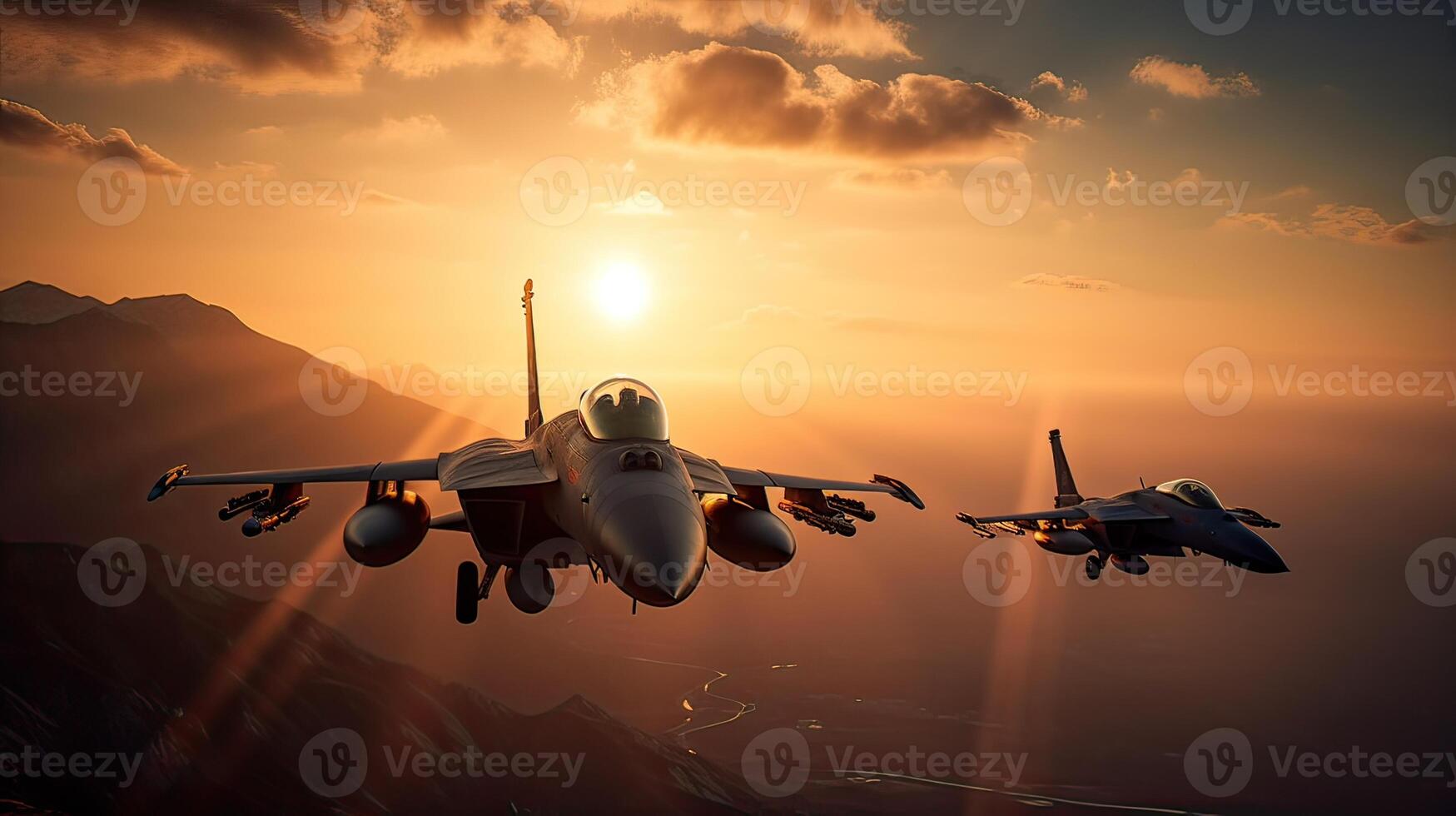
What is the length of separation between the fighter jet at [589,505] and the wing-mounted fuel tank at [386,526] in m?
0.03

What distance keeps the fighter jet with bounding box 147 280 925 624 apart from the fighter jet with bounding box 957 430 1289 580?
13.2 metres

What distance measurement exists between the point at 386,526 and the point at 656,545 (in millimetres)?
8117

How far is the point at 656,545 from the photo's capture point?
10.8 metres

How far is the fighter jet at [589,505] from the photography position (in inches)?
445

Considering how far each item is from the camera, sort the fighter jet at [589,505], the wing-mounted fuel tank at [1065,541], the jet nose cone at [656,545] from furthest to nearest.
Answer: the wing-mounted fuel tank at [1065,541] → the fighter jet at [589,505] → the jet nose cone at [656,545]

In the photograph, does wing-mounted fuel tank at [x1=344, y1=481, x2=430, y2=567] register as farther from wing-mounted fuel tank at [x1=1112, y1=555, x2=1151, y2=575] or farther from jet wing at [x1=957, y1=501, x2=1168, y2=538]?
wing-mounted fuel tank at [x1=1112, y1=555, x2=1151, y2=575]

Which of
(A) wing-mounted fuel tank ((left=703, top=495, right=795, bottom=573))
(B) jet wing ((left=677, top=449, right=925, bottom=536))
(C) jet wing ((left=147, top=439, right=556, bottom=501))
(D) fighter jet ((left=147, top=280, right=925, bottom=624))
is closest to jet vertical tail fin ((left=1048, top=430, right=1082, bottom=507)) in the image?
(B) jet wing ((left=677, top=449, right=925, bottom=536))

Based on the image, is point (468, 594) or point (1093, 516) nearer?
point (468, 594)

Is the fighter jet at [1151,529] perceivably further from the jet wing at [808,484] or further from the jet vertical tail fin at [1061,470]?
the jet wing at [808,484]

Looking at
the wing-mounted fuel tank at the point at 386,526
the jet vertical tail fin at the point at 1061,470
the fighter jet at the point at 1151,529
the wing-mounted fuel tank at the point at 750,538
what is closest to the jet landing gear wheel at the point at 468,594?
the wing-mounted fuel tank at the point at 386,526

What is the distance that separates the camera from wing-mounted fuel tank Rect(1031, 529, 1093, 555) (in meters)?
29.1

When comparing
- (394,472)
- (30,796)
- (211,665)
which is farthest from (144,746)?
(394,472)

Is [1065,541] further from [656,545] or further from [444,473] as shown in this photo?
[444,473]

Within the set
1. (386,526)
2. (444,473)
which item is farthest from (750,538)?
(386,526)
